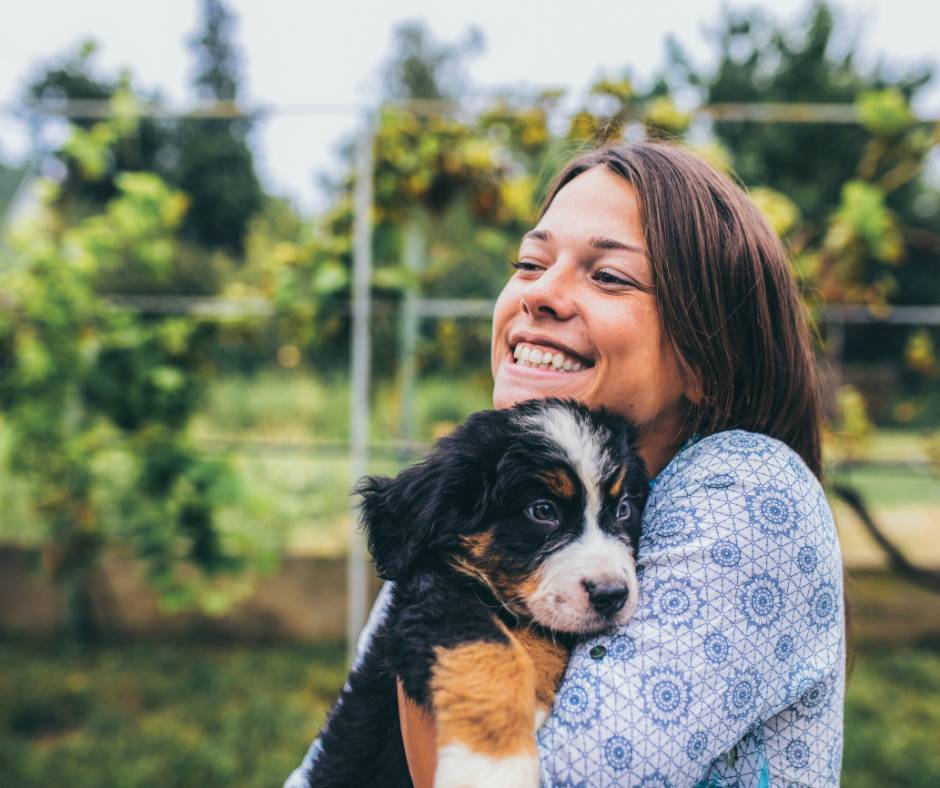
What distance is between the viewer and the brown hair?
62.4 inches

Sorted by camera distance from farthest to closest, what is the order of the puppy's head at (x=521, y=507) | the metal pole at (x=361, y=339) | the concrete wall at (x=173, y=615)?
the concrete wall at (x=173, y=615) → the metal pole at (x=361, y=339) → the puppy's head at (x=521, y=507)

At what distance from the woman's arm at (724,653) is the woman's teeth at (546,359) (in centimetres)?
39

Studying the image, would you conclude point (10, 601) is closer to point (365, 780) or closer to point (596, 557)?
point (365, 780)

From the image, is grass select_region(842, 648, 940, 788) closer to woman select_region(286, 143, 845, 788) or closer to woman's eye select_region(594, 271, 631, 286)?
woman select_region(286, 143, 845, 788)

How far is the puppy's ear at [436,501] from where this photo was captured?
5.16ft

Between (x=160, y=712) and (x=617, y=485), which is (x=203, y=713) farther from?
(x=617, y=485)

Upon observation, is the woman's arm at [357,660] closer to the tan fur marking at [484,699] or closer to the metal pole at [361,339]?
the tan fur marking at [484,699]

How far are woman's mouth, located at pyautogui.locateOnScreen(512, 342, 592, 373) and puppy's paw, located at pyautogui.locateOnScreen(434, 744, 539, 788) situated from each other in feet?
2.65

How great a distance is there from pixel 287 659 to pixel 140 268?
9.67ft

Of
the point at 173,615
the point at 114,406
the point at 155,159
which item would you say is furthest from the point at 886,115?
the point at 155,159

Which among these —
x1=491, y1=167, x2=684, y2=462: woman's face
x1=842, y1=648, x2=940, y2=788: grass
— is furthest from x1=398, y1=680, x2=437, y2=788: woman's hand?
x1=842, y1=648, x2=940, y2=788: grass

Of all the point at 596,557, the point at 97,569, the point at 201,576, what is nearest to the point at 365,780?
the point at 596,557

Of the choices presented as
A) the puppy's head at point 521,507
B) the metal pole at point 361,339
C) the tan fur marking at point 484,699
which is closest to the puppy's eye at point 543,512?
the puppy's head at point 521,507

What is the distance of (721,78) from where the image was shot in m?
14.4
